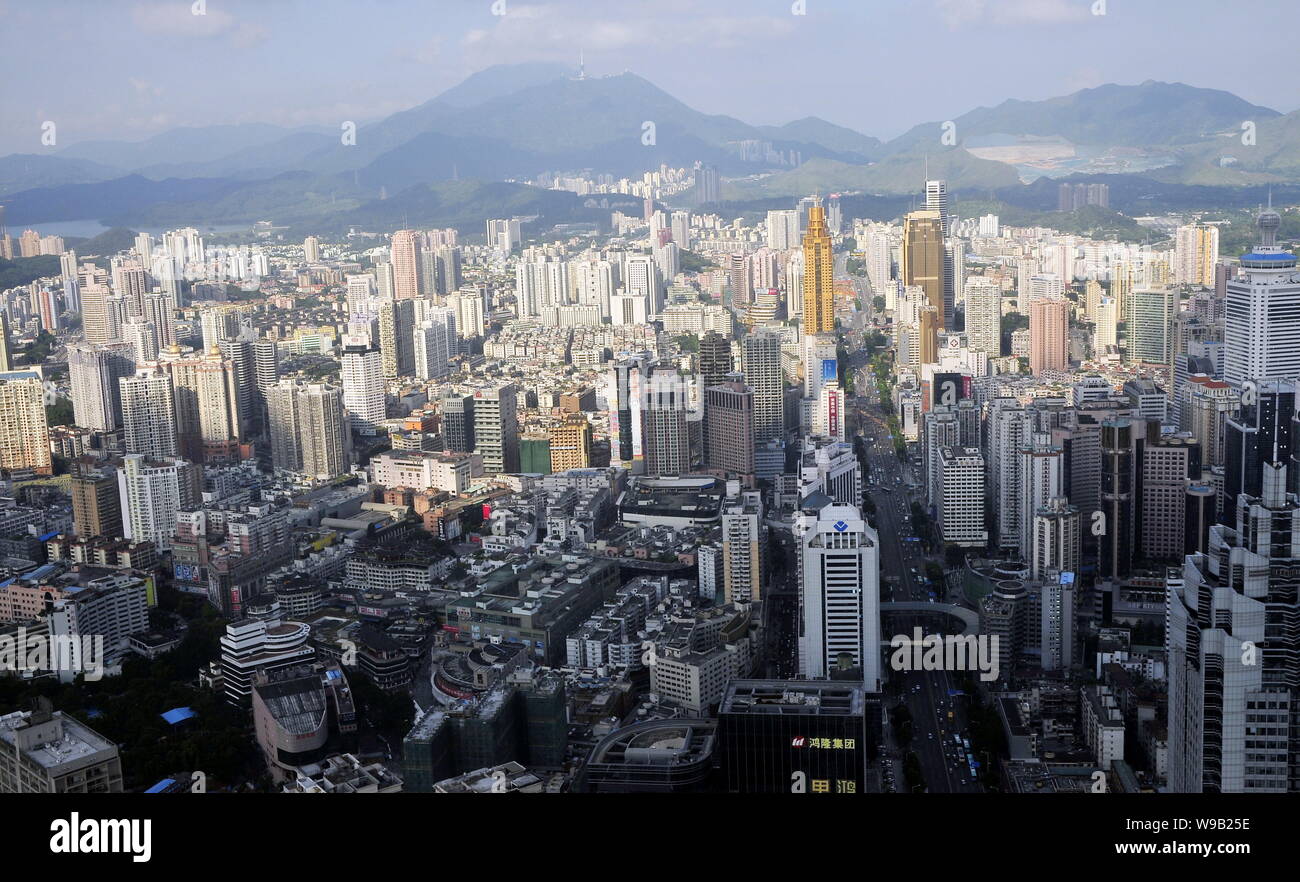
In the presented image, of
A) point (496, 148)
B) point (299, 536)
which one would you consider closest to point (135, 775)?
point (299, 536)

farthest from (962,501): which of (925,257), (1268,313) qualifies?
(925,257)

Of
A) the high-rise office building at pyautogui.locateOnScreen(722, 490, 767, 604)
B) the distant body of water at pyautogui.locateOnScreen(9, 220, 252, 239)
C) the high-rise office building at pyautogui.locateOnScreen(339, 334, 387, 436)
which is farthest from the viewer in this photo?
the high-rise office building at pyautogui.locateOnScreen(339, 334, 387, 436)

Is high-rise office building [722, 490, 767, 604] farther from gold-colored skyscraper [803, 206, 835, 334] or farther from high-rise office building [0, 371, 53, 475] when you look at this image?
gold-colored skyscraper [803, 206, 835, 334]

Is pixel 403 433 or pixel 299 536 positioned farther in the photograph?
pixel 403 433

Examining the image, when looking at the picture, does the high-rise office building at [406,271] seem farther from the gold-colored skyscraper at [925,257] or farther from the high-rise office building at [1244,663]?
the high-rise office building at [1244,663]

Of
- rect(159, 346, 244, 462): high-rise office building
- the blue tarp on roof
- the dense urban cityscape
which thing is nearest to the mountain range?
the dense urban cityscape

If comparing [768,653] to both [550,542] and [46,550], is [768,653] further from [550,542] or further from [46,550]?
[46,550]
